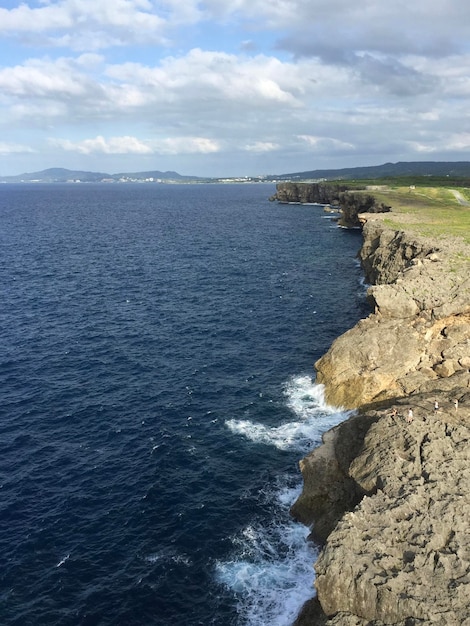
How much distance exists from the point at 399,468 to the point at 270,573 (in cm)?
1096

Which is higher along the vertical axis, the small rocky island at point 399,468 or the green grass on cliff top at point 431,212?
the green grass on cliff top at point 431,212

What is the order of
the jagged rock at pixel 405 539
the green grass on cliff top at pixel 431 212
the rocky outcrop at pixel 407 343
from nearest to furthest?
the jagged rock at pixel 405 539, the rocky outcrop at pixel 407 343, the green grass on cliff top at pixel 431 212

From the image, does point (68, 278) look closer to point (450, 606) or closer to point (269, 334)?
point (269, 334)

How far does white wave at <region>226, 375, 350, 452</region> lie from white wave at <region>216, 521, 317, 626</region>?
10.3m

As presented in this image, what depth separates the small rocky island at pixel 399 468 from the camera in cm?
2292

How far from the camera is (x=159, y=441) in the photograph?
46.0 metres

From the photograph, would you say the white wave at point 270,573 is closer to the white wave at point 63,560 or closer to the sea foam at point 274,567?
the sea foam at point 274,567

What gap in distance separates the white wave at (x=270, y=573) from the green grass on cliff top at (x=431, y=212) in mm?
61261

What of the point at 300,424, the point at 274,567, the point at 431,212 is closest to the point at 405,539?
the point at 274,567

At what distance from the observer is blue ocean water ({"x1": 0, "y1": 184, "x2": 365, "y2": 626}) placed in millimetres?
31203

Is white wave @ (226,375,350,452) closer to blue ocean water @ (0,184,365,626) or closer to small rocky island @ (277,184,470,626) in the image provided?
blue ocean water @ (0,184,365,626)

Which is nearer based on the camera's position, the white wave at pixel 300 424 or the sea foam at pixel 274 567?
the sea foam at pixel 274 567

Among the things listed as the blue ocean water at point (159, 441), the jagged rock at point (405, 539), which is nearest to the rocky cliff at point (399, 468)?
the jagged rock at point (405, 539)

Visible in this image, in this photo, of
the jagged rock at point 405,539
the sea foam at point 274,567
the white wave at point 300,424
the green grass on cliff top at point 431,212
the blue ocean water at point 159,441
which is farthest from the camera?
the green grass on cliff top at point 431,212
